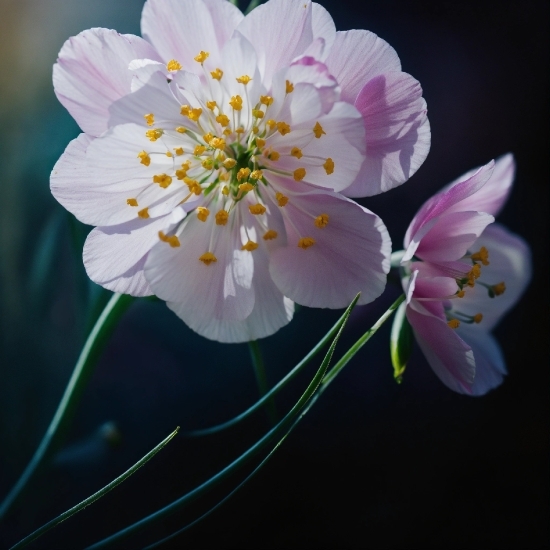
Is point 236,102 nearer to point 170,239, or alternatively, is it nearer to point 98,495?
point 170,239

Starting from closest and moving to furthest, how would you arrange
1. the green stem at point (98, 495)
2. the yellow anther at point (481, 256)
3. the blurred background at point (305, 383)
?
the green stem at point (98, 495) → the yellow anther at point (481, 256) → the blurred background at point (305, 383)

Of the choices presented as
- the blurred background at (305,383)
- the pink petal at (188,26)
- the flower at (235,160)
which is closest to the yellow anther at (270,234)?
the flower at (235,160)

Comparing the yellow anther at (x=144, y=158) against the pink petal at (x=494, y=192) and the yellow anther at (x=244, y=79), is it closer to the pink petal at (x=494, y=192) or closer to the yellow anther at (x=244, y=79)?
→ the yellow anther at (x=244, y=79)

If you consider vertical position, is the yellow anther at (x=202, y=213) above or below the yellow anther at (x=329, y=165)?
below

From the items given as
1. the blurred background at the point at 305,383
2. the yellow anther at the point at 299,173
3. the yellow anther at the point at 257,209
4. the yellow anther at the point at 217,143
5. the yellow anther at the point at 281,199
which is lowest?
the blurred background at the point at 305,383

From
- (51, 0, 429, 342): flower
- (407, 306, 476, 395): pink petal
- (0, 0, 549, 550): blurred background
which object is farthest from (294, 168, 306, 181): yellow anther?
(0, 0, 549, 550): blurred background

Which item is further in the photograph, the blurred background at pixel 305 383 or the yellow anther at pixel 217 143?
the blurred background at pixel 305 383

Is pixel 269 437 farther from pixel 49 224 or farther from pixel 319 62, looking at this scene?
pixel 49 224
